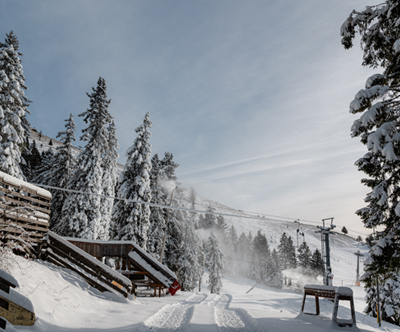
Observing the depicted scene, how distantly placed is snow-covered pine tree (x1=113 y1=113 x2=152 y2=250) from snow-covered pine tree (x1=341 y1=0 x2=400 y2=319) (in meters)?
19.0

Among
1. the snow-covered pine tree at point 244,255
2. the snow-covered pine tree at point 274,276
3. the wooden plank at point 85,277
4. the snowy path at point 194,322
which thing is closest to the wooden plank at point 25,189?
the wooden plank at point 85,277

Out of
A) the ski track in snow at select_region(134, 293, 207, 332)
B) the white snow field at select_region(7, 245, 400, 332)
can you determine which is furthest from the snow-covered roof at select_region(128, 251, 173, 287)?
the ski track in snow at select_region(134, 293, 207, 332)

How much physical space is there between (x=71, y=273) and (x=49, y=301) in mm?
3260

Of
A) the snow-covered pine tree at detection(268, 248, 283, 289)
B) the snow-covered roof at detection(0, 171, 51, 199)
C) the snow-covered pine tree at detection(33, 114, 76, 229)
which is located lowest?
the snow-covered pine tree at detection(268, 248, 283, 289)

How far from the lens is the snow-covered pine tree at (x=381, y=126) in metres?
7.07

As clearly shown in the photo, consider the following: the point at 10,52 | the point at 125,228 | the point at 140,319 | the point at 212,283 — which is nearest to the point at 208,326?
the point at 140,319

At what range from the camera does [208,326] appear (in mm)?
7141

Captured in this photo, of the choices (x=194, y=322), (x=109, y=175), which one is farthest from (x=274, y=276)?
(x=194, y=322)

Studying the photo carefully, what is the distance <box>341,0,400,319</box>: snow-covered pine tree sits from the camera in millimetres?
7074

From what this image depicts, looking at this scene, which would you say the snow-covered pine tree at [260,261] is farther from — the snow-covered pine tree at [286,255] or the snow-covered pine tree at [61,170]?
the snow-covered pine tree at [61,170]

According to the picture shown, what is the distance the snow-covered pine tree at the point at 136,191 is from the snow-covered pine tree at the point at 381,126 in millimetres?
19023

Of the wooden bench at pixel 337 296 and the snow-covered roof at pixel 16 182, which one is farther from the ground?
the snow-covered roof at pixel 16 182

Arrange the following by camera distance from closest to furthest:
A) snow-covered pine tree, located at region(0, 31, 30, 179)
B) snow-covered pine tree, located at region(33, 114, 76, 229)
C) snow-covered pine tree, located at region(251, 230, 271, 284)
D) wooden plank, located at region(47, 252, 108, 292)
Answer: wooden plank, located at region(47, 252, 108, 292) → snow-covered pine tree, located at region(0, 31, 30, 179) → snow-covered pine tree, located at region(33, 114, 76, 229) → snow-covered pine tree, located at region(251, 230, 271, 284)

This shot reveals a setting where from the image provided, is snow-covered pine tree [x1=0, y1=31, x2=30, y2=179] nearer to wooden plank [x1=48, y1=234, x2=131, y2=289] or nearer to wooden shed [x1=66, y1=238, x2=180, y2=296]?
wooden shed [x1=66, y1=238, x2=180, y2=296]
